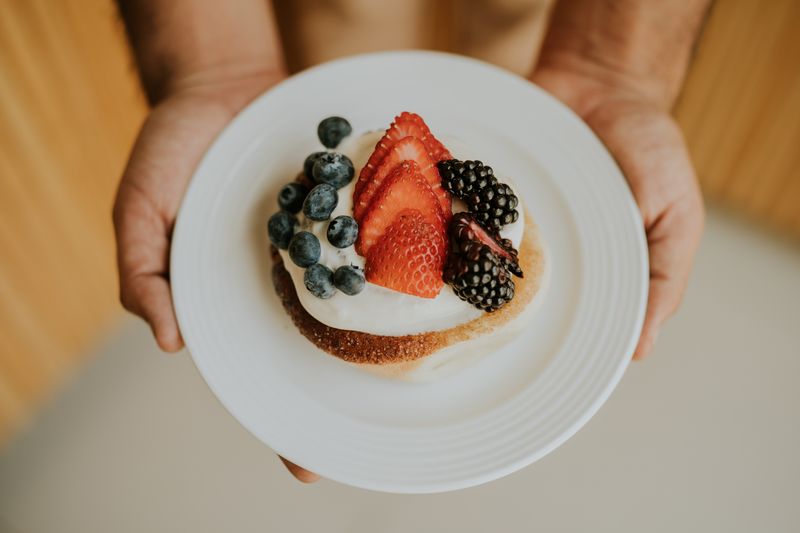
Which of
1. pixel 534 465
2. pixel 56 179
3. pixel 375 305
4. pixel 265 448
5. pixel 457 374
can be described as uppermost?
pixel 375 305

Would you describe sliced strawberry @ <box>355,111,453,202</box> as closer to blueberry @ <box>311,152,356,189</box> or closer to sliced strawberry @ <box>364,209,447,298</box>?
blueberry @ <box>311,152,356,189</box>

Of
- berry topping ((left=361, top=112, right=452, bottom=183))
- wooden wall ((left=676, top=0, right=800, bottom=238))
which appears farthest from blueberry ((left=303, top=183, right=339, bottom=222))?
wooden wall ((left=676, top=0, right=800, bottom=238))

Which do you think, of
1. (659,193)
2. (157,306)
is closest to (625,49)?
(659,193)

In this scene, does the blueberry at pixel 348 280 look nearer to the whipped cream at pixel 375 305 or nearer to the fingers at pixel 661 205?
the whipped cream at pixel 375 305

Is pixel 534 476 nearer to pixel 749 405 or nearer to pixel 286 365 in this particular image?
pixel 749 405

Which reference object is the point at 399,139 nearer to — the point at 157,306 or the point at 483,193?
the point at 483,193

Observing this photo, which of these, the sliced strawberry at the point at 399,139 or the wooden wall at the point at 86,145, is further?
the wooden wall at the point at 86,145

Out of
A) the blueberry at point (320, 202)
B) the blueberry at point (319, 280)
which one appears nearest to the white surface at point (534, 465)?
the blueberry at point (319, 280)
